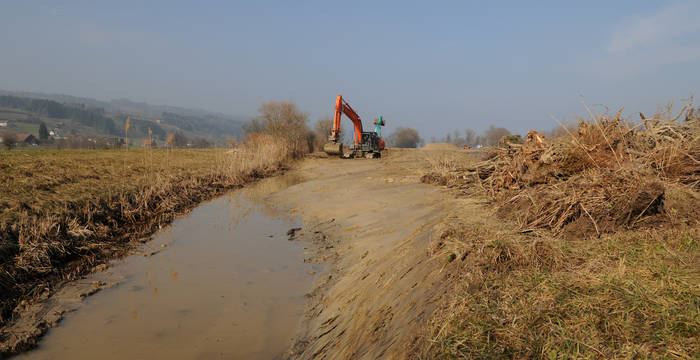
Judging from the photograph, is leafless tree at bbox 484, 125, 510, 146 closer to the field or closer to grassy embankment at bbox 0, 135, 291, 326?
the field

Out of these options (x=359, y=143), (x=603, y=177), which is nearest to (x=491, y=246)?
(x=603, y=177)

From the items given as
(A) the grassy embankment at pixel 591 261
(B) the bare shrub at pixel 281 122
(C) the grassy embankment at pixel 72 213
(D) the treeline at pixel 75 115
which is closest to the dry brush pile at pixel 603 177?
(A) the grassy embankment at pixel 591 261

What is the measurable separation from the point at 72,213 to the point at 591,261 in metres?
7.85

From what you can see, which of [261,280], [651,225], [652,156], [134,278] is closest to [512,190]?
[652,156]

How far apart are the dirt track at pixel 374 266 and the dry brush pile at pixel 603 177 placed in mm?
937

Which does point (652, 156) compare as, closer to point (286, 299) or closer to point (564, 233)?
point (564, 233)

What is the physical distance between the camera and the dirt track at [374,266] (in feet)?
9.67

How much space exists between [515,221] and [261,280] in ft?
12.6

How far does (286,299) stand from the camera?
16.7ft

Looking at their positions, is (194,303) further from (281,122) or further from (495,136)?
(281,122)

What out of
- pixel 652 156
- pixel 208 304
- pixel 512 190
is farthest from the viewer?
pixel 512 190

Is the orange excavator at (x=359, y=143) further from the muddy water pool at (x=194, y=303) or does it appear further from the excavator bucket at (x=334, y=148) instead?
the muddy water pool at (x=194, y=303)

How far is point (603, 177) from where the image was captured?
4.45 m

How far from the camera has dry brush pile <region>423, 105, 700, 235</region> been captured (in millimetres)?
3961
